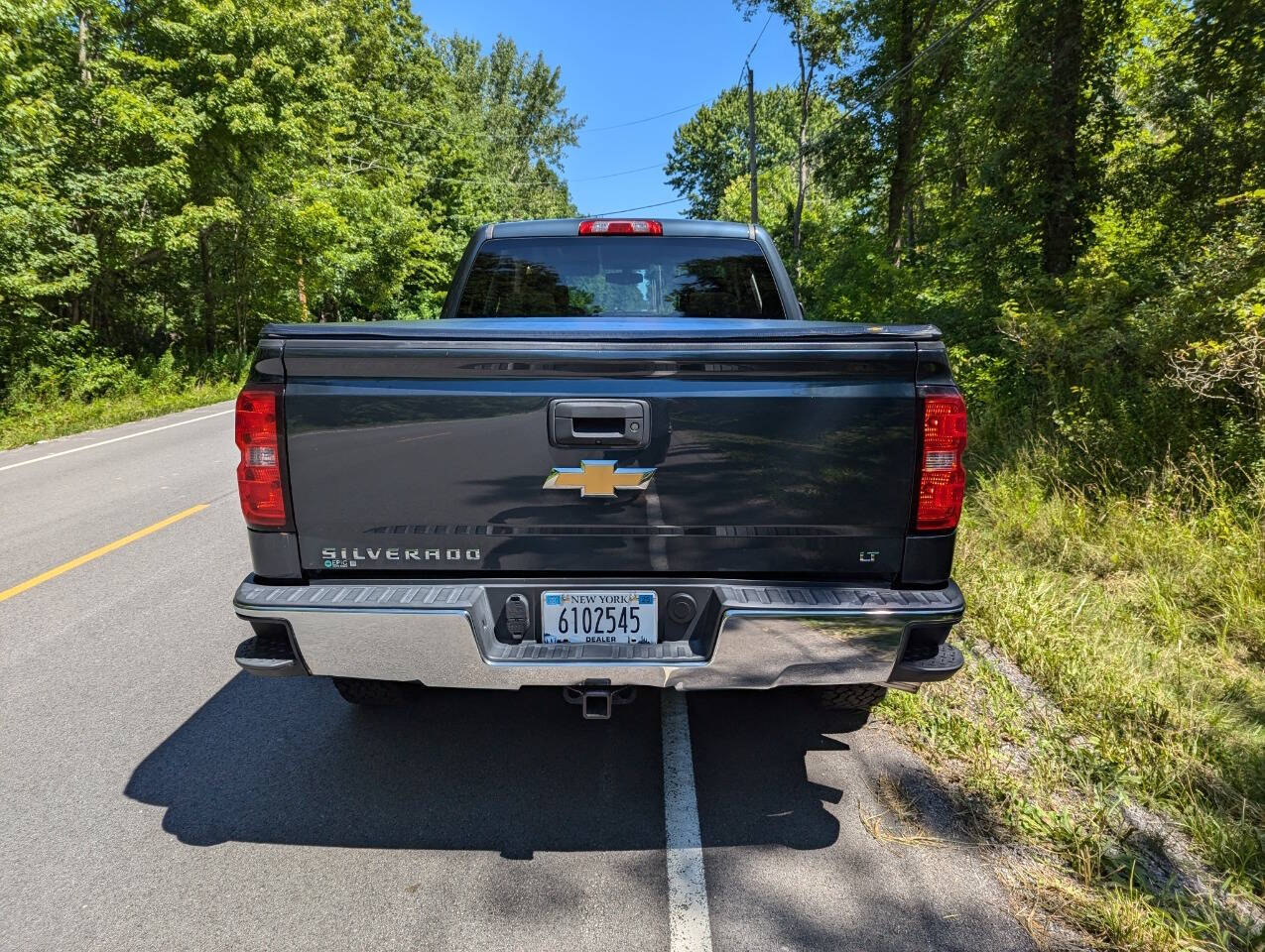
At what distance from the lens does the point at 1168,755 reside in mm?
2926

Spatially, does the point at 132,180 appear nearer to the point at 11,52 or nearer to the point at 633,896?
the point at 11,52

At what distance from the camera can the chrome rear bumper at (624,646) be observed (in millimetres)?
2393

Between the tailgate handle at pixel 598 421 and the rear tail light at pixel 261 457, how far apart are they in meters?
0.90

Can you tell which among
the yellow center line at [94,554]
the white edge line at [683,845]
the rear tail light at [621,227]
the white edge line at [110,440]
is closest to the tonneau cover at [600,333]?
the rear tail light at [621,227]

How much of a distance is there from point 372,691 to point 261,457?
1.31 meters

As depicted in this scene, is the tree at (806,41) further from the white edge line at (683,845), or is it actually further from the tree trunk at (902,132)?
the white edge line at (683,845)

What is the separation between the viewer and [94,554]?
20.1 ft

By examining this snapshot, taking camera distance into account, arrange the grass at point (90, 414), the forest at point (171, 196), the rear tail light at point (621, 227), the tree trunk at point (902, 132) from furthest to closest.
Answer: the tree trunk at point (902, 132) → the forest at point (171, 196) → the grass at point (90, 414) → the rear tail light at point (621, 227)

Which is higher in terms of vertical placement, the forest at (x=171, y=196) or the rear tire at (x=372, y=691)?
the forest at (x=171, y=196)

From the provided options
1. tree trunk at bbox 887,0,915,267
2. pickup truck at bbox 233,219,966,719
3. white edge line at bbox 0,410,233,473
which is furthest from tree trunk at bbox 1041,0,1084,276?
white edge line at bbox 0,410,233,473

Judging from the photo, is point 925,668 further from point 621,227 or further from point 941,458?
point 621,227

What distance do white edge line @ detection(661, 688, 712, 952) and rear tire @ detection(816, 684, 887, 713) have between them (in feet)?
2.03

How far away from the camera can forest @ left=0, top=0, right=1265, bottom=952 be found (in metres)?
2.89

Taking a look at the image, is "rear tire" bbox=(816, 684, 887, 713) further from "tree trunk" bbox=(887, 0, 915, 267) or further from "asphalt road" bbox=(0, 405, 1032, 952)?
"tree trunk" bbox=(887, 0, 915, 267)
